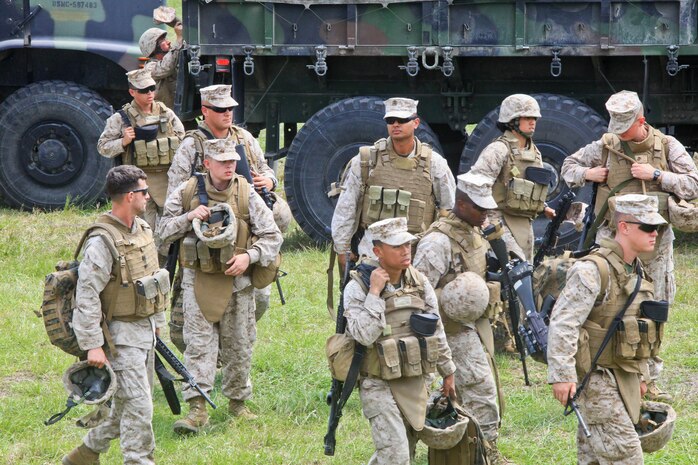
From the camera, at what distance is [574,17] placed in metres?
11.7

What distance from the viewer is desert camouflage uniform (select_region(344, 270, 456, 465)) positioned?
247 inches

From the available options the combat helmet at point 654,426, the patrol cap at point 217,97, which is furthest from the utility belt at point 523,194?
the combat helmet at point 654,426

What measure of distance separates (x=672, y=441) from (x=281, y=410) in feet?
8.24

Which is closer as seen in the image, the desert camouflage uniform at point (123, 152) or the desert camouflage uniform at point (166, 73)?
the desert camouflage uniform at point (123, 152)

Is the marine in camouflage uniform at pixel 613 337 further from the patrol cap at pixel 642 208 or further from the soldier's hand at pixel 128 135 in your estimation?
the soldier's hand at pixel 128 135

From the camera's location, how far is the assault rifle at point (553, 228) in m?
9.33

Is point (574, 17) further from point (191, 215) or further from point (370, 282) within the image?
point (370, 282)

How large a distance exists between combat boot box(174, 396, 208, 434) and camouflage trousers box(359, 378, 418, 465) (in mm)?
1932

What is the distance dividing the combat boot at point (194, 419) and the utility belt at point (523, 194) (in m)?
2.51

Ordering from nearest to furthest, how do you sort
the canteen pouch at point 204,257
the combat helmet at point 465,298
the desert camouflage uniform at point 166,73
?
the combat helmet at point 465,298, the canteen pouch at point 204,257, the desert camouflage uniform at point 166,73

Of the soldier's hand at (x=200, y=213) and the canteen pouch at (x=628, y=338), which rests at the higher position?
the soldier's hand at (x=200, y=213)

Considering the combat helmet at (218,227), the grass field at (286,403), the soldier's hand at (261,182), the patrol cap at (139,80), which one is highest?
the patrol cap at (139,80)

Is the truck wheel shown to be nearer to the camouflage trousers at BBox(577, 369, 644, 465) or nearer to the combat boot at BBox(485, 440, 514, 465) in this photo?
the combat boot at BBox(485, 440, 514, 465)

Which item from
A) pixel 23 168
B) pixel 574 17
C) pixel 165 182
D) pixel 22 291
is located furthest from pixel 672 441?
pixel 23 168
